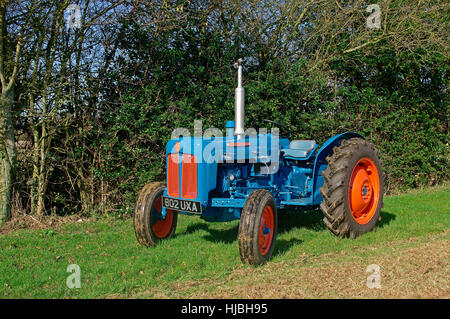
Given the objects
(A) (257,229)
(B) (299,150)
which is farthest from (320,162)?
(A) (257,229)

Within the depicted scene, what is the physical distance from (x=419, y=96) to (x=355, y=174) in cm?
490

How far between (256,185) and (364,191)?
1.38 m

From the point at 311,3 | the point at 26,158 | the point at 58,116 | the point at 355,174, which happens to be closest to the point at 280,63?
the point at 311,3

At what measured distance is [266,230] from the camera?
3.88 m

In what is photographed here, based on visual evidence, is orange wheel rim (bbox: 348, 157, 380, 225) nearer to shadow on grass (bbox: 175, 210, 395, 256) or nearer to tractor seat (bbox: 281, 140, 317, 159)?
shadow on grass (bbox: 175, 210, 395, 256)

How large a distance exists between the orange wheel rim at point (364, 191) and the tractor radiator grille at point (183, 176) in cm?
186

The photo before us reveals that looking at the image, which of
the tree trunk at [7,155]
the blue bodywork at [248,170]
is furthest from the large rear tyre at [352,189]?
the tree trunk at [7,155]

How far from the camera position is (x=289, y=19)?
7633mm

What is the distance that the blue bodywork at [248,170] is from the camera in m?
4.07

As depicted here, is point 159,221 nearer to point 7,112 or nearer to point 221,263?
point 221,263

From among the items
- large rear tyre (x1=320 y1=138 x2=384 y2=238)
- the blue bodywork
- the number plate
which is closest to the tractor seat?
the blue bodywork

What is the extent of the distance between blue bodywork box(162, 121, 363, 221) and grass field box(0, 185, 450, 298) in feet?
1.62

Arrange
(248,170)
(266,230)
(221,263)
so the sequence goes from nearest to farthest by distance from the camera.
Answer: (221,263) < (266,230) < (248,170)

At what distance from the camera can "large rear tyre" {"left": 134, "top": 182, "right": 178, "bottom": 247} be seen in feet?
14.1
